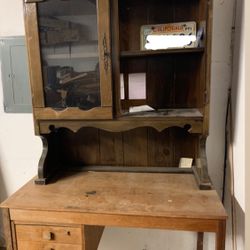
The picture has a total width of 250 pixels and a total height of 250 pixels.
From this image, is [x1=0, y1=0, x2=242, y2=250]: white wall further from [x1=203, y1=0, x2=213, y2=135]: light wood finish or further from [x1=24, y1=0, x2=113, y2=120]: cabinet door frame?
[x1=24, y1=0, x2=113, y2=120]: cabinet door frame

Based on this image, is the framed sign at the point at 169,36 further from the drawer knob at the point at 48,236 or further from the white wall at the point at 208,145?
the drawer knob at the point at 48,236

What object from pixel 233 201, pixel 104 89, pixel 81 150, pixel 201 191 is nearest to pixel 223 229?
pixel 201 191

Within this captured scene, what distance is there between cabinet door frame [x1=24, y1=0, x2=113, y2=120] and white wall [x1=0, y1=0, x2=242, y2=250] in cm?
44

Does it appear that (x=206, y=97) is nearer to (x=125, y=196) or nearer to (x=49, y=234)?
(x=125, y=196)

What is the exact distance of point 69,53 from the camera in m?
1.25

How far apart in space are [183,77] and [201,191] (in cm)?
61

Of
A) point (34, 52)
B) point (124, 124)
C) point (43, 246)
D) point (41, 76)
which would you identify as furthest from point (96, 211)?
point (34, 52)

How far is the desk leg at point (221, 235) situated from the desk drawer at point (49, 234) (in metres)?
0.57

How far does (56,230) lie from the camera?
1134 millimetres

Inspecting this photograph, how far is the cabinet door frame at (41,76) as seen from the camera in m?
1.16

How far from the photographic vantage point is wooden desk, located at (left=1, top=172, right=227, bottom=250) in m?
1.04

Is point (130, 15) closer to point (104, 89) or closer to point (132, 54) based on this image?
point (132, 54)

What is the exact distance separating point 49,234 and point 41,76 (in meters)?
0.72

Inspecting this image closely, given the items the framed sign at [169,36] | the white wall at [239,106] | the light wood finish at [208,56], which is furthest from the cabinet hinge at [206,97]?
the framed sign at [169,36]
